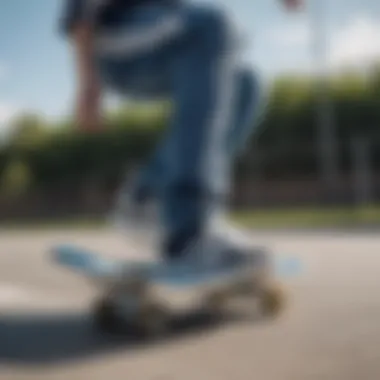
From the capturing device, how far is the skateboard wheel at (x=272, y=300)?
142 cm

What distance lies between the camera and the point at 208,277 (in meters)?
1.51

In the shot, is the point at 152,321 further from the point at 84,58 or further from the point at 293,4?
the point at 293,4

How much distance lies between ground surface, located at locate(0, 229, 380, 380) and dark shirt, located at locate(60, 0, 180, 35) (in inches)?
12.4

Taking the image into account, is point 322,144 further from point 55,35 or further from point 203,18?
point 55,35

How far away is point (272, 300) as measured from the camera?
4.70 feet

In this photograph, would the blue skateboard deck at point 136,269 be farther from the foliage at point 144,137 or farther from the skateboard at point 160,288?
the foliage at point 144,137

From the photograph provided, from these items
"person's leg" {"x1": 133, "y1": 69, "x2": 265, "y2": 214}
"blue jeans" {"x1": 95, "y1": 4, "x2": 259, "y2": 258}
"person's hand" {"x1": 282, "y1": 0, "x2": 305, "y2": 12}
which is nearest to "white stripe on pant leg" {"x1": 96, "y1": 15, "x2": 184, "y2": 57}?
"blue jeans" {"x1": 95, "y1": 4, "x2": 259, "y2": 258}

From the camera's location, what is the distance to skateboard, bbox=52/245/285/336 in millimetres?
1417

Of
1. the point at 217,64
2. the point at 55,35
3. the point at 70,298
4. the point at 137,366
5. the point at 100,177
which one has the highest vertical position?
the point at 217,64

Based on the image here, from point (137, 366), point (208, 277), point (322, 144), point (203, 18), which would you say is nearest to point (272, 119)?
point (322, 144)

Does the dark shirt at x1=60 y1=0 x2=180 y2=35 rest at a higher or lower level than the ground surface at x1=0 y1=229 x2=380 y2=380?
higher

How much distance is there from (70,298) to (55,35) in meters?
0.45

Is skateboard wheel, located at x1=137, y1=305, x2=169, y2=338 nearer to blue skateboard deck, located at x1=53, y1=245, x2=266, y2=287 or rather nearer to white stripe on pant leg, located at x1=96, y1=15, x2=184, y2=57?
blue skateboard deck, located at x1=53, y1=245, x2=266, y2=287

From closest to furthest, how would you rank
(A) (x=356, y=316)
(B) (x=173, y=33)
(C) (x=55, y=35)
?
1. (C) (x=55, y=35)
2. (A) (x=356, y=316)
3. (B) (x=173, y=33)
